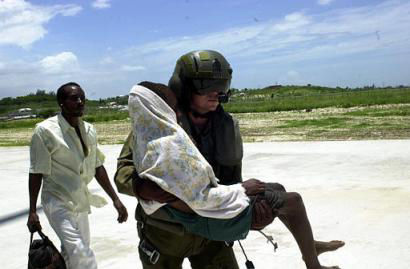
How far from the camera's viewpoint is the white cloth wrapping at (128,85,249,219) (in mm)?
2014

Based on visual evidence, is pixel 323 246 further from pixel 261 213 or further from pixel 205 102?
pixel 205 102

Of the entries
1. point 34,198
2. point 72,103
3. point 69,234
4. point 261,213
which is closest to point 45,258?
point 69,234

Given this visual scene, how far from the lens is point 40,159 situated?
3605 millimetres

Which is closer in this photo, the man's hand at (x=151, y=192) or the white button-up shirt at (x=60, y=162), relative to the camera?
the man's hand at (x=151, y=192)

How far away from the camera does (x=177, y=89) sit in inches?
99.7

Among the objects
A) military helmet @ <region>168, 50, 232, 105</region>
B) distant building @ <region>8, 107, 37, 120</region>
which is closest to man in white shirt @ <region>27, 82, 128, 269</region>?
military helmet @ <region>168, 50, 232, 105</region>

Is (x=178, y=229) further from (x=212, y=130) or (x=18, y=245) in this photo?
(x=18, y=245)

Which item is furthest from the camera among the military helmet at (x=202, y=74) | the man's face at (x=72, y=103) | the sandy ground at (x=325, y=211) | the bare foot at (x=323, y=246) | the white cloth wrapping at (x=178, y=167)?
the sandy ground at (x=325, y=211)

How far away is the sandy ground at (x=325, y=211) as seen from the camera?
490 centimetres

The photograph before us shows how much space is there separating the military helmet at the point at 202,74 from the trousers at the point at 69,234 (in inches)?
61.4

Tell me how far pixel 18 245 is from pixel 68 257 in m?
2.69

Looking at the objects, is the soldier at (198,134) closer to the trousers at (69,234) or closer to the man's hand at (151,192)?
the man's hand at (151,192)

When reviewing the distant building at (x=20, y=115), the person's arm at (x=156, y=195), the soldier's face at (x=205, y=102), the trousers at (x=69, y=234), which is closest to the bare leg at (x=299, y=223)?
the person's arm at (x=156, y=195)

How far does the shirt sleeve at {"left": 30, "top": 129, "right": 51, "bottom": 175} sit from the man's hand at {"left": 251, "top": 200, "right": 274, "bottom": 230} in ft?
6.62
